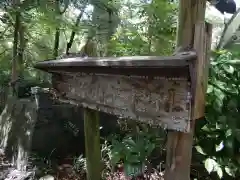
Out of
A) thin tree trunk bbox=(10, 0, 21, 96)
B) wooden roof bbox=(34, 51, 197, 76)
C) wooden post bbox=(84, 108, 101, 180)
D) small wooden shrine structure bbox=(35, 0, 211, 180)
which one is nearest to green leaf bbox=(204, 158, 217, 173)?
small wooden shrine structure bbox=(35, 0, 211, 180)

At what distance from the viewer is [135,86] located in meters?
1.56

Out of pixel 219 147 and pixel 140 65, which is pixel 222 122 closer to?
pixel 219 147

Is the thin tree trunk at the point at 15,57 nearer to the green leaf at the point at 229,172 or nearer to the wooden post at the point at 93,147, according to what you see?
the wooden post at the point at 93,147

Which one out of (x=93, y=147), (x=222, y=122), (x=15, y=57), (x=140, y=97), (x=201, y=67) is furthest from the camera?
(x=15, y=57)

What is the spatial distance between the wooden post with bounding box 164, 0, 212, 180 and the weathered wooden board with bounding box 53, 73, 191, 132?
0.07 meters

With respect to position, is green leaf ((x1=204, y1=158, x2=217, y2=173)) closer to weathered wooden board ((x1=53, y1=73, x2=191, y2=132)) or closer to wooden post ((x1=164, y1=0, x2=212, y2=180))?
wooden post ((x1=164, y1=0, x2=212, y2=180))

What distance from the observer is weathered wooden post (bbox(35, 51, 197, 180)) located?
51.8 inches

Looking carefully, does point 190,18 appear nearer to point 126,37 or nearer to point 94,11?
point 126,37

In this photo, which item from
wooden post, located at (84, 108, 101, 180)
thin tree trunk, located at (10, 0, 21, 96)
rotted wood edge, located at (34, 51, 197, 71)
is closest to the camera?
rotted wood edge, located at (34, 51, 197, 71)

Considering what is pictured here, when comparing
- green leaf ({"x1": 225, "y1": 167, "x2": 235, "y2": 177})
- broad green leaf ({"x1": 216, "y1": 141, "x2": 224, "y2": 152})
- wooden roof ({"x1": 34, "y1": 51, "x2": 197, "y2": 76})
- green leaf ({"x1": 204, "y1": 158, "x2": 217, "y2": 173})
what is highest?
wooden roof ({"x1": 34, "y1": 51, "x2": 197, "y2": 76})

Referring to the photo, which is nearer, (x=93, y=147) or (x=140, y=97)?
(x=140, y=97)

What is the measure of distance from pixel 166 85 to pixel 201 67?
0.64ft

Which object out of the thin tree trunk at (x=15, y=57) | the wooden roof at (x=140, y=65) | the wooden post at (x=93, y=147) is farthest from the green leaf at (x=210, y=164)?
the thin tree trunk at (x=15, y=57)

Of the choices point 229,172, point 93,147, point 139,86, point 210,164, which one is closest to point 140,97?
point 139,86
